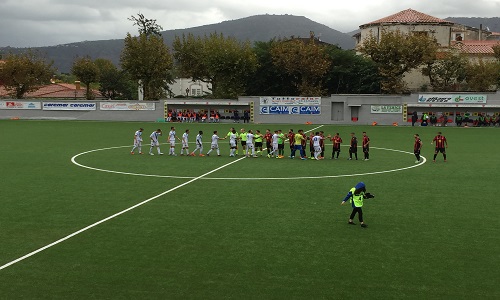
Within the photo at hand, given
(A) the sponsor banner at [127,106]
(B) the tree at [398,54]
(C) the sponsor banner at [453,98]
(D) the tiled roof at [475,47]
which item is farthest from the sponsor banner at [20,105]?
(D) the tiled roof at [475,47]

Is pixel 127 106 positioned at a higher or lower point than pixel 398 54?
lower

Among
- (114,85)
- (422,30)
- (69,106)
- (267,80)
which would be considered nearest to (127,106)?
(69,106)

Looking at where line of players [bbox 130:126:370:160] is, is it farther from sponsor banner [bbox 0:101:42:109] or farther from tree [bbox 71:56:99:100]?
tree [bbox 71:56:99:100]

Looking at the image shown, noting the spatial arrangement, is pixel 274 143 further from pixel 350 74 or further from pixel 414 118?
pixel 350 74

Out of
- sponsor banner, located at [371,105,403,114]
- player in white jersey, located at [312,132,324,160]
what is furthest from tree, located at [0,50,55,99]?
player in white jersey, located at [312,132,324,160]

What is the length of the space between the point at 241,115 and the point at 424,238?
53.9 meters

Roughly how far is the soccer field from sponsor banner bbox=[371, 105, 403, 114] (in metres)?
34.3

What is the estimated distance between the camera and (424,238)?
47.9 ft

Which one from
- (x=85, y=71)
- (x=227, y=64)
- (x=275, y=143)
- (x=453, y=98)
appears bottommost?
(x=275, y=143)

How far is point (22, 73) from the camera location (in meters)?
79.9

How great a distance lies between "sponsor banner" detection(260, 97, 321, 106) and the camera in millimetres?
64812

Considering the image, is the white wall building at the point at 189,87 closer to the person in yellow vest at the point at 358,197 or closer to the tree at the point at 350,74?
the tree at the point at 350,74

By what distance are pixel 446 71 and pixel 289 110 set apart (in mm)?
23845

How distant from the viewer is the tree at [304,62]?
7256 cm
